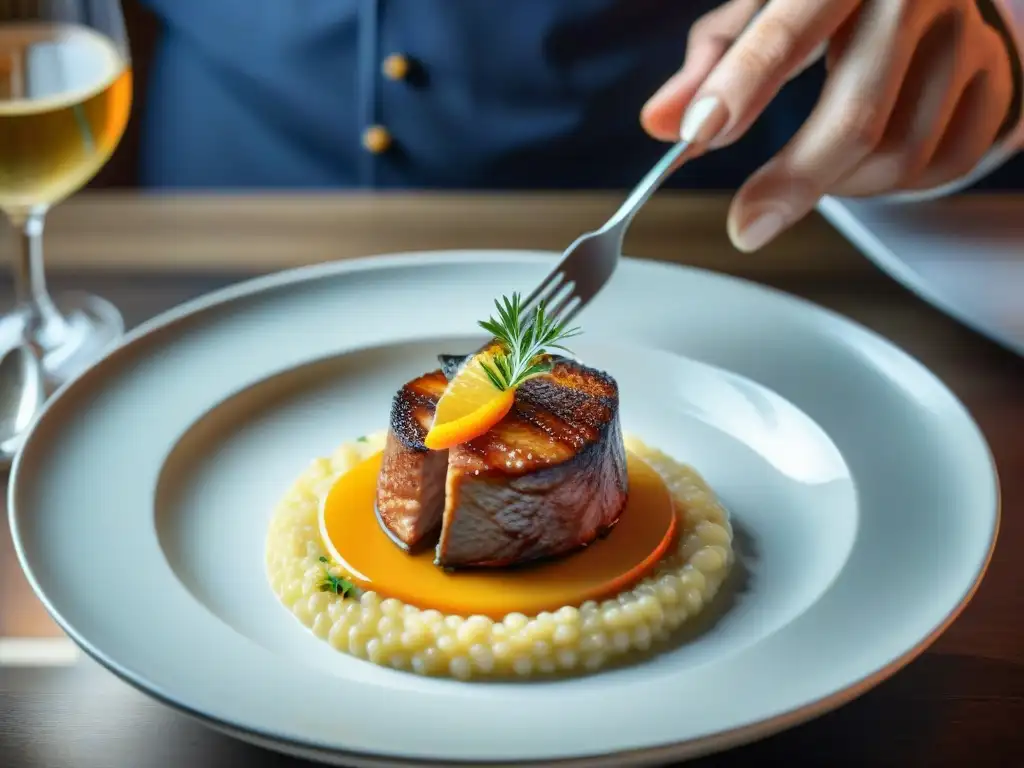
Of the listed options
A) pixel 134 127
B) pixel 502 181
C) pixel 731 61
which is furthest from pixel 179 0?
pixel 731 61

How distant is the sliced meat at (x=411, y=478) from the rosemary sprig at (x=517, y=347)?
0.42 ft

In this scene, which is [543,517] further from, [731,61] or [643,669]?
[731,61]

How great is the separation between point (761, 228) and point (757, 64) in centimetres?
27

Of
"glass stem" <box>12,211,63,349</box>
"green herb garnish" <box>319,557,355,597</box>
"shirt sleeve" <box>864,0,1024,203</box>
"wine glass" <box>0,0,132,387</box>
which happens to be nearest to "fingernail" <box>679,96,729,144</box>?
"shirt sleeve" <box>864,0,1024,203</box>

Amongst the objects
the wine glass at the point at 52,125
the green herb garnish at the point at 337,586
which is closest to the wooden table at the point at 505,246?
the wine glass at the point at 52,125

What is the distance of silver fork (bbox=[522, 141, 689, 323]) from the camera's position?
2008mm

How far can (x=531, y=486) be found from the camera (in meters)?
1.69

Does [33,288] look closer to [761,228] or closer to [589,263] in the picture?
[589,263]

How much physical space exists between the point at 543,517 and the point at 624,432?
1.56 feet

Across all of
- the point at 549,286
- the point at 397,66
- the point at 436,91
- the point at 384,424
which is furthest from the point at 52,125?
the point at 436,91

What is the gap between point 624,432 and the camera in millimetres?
2143

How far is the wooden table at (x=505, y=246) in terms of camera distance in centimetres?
140

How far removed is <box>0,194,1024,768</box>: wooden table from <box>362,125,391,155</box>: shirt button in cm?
37

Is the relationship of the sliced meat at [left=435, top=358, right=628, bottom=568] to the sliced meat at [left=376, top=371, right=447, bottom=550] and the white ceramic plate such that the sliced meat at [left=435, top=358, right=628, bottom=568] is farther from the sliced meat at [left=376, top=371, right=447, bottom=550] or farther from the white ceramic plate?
the white ceramic plate
